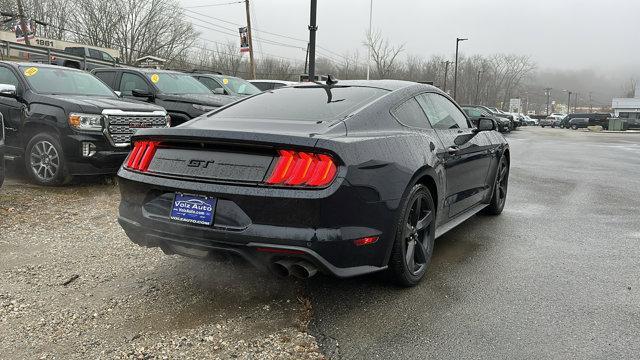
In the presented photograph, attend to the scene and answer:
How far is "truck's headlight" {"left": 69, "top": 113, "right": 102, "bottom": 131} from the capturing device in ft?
21.5

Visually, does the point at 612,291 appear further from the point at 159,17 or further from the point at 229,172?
the point at 159,17

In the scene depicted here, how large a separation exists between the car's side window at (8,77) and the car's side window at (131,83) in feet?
8.68

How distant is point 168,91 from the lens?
32.6 ft

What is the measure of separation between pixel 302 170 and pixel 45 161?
206 inches

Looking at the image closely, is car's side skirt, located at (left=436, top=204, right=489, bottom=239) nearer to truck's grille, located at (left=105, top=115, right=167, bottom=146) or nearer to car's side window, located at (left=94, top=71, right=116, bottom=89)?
truck's grille, located at (left=105, top=115, right=167, bottom=146)

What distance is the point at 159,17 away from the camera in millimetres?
56031

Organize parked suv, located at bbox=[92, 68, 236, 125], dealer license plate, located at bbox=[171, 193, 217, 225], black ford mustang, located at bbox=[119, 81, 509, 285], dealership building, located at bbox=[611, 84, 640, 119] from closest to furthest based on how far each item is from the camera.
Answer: black ford mustang, located at bbox=[119, 81, 509, 285] < dealer license plate, located at bbox=[171, 193, 217, 225] < parked suv, located at bbox=[92, 68, 236, 125] < dealership building, located at bbox=[611, 84, 640, 119]

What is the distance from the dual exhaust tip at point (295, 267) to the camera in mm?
2930

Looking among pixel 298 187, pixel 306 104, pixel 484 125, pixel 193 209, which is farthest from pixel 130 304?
pixel 484 125

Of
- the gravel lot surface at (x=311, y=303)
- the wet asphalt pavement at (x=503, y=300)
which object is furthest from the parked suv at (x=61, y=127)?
the wet asphalt pavement at (x=503, y=300)

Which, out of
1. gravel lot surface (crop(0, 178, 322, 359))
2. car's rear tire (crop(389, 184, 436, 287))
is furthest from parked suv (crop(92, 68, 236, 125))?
car's rear tire (crop(389, 184, 436, 287))

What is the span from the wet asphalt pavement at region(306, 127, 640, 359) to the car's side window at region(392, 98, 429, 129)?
1174 millimetres

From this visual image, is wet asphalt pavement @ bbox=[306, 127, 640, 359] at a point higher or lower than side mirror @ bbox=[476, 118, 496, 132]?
lower

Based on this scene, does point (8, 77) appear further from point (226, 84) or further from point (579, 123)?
point (579, 123)
